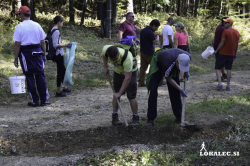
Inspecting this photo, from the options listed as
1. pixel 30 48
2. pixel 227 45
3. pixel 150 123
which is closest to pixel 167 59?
pixel 150 123

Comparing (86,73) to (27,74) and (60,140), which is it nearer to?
(27,74)

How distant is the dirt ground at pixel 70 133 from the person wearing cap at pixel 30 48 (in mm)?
817

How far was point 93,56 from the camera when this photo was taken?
11.1m

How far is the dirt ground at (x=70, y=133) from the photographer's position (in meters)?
4.25

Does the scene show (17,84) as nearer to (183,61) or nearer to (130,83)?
(130,83)

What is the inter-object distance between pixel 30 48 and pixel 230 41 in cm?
568

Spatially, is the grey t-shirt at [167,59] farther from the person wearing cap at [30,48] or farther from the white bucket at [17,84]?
the white bucket at [17,84]

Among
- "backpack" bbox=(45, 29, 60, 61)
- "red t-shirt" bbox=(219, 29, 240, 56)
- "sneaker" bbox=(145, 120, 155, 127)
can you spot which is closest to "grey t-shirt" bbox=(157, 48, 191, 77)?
"sneaker" bbox=(145, 120, 155, 127)

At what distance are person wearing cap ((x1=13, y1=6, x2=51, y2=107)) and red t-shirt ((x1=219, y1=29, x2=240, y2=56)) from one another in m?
5.24

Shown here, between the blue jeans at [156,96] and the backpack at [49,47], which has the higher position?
the backpack at [49,47]

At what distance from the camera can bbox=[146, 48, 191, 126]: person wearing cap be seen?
4419 millimetres

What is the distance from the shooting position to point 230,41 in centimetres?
772

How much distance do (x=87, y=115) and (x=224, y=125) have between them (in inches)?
120

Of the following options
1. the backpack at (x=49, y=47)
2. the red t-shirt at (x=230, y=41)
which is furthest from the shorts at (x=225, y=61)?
the backpack at (x=49, y=47)
